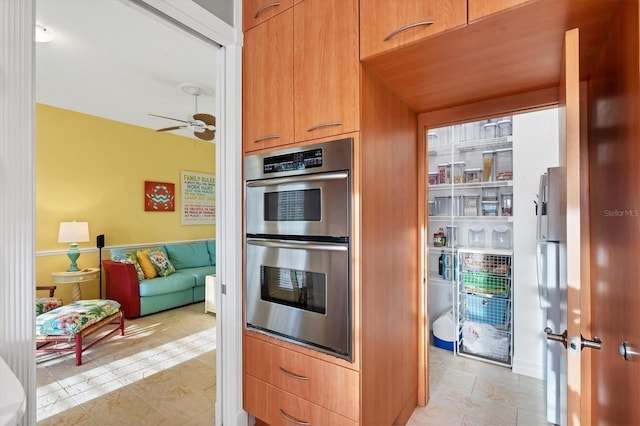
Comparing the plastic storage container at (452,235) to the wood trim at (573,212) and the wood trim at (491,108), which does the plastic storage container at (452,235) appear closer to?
the wood trim at (491,108)

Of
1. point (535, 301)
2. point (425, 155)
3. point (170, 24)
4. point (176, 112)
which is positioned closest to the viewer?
point (170, 24)

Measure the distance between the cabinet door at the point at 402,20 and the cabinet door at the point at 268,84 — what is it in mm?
431

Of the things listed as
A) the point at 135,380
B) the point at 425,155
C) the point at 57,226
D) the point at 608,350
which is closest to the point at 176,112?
the point at 57,226

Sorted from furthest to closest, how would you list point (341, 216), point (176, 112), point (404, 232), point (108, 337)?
point (176, 112) < point (108, 337) < point (404, 232) < point (341, 216)

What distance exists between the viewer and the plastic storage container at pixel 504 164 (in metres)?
2.90

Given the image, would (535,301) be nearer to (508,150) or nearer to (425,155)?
(508,150)

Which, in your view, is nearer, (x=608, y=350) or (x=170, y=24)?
(x=608, y=350)

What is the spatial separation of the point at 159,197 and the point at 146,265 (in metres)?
1.26

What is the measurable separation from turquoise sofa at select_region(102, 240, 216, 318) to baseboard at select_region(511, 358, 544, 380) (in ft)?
13.0

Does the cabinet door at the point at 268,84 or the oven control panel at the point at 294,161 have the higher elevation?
the cabinet door at the point at 268,84

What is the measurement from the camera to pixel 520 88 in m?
1.70

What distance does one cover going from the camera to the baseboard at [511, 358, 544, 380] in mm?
2498

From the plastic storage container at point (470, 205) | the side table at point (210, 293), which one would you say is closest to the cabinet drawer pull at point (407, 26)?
the plastic storage container at point (470, 205)

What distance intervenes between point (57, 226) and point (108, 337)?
1.66 meters
